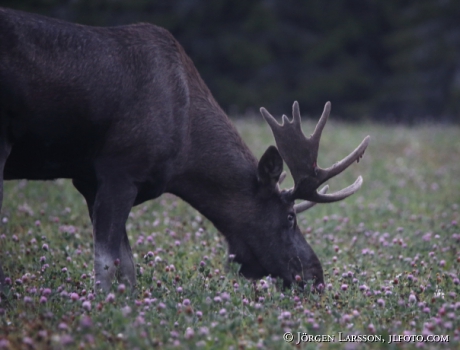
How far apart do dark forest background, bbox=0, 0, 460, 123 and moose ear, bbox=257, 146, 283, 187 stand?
66.7 ft

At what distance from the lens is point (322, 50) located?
28656 millimetres

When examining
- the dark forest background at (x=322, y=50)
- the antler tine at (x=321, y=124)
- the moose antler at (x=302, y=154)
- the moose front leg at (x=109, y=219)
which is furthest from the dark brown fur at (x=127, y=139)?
the dark forest background at (x=322, y=50)

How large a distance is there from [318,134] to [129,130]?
166cm

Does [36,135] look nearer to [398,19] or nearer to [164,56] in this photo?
[164,56]

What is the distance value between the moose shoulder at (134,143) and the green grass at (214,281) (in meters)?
0.40

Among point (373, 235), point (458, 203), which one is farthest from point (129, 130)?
point (458, 203)

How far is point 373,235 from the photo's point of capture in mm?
8578

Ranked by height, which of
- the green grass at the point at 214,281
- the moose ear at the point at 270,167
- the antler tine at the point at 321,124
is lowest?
the green grass at the point at 214,281

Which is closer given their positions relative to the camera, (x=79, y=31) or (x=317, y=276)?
(x=79, y=31)

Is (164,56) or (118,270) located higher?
(164,56)

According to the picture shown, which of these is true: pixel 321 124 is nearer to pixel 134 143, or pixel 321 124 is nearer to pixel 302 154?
pixel 302 154

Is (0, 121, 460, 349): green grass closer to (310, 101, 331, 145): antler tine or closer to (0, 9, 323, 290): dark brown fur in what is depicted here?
(0, 9, 323, 290): dark brown fur

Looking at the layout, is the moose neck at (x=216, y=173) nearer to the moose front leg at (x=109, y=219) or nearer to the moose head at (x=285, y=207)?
the moose head at (x=285, y=207)

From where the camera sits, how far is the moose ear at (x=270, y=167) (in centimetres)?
622
